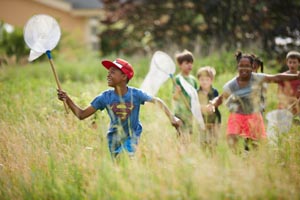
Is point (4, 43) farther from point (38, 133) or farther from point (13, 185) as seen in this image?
point (13, 185)

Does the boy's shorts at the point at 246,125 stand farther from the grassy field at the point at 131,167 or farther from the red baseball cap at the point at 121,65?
the red baseball cap at the point at 121,65

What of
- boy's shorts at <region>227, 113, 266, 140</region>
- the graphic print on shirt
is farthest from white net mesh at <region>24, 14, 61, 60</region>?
boy's shorts at <region>227, 113, 266, 140</region>

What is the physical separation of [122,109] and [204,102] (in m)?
2.23

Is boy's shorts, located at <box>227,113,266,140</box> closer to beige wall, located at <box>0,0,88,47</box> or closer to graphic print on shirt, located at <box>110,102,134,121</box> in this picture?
graphic print on shirt, located at <box>110,102,134,121</box>

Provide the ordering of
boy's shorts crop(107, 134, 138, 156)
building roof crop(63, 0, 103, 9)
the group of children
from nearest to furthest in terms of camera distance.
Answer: boy's shorts crop(107, 134, 138, 156)
the group of children
building roof crop(63, 0, 103, 9)

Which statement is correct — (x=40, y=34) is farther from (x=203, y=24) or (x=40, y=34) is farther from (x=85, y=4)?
(x=85, y=4)

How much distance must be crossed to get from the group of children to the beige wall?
15.5 metres

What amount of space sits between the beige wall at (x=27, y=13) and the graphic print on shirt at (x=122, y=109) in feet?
56.4

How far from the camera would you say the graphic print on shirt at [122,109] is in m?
6.34

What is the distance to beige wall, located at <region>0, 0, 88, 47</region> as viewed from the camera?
2494cm

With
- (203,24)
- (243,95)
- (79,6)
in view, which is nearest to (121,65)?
(243,95)

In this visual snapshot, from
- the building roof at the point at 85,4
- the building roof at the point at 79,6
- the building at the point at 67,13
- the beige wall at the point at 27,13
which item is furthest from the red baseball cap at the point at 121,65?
the building roof at the point at 85,4

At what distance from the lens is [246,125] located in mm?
7141

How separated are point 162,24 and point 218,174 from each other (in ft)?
46.0
